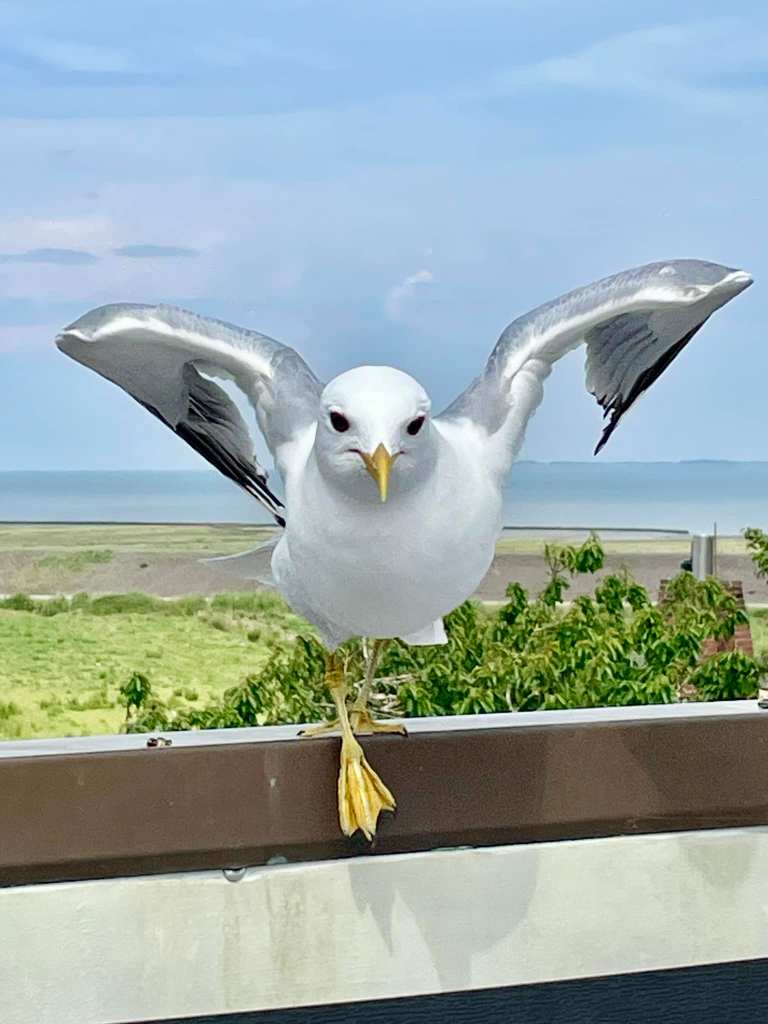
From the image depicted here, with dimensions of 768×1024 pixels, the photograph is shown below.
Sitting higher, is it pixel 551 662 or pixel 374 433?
pixel 374 433

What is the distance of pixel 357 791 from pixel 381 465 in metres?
0.34

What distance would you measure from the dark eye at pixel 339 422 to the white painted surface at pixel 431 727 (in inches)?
14.5

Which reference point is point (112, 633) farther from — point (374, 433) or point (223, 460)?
point (374, 433)

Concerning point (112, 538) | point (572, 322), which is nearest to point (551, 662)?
point (572, 322)

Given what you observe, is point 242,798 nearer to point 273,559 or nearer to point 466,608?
Result: point 273,559

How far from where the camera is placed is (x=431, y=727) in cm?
153

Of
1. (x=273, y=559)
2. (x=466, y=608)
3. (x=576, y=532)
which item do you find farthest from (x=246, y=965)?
(x=576, y=532)

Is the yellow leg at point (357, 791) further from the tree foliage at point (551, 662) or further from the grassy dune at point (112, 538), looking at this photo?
the grassy dune at point (112, 538)

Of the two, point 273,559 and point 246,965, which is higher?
point 273,559

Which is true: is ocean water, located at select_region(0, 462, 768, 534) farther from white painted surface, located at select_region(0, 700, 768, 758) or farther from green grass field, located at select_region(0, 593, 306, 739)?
white painted surface, located at select_region(0, 700, 768, 758)

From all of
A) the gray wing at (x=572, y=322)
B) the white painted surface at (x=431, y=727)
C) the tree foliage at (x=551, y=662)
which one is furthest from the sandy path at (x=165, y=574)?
the gray wing at (x=572, y=322)

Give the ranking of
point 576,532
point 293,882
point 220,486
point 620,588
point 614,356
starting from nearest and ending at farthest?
point 293,882
point 614,356
point 220,486
point 620,588
point 576,532

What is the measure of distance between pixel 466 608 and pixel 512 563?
90cm

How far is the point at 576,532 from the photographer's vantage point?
144 inches
